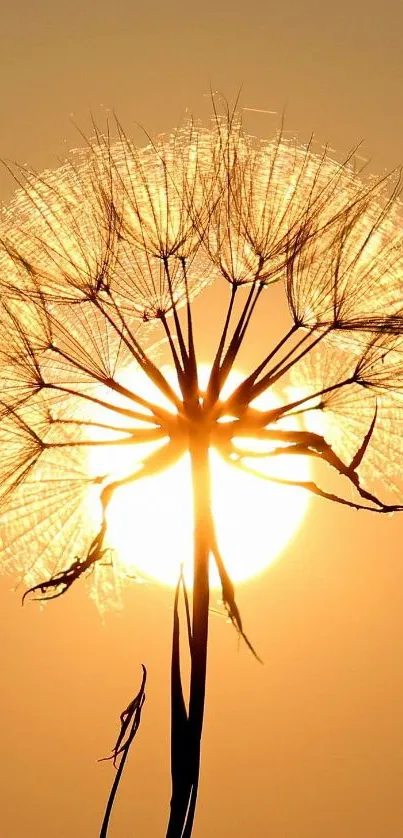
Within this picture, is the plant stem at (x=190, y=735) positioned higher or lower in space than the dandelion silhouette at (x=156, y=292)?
lower

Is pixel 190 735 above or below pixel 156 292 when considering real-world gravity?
below

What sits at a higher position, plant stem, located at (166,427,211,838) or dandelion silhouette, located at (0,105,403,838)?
dandelion silhouette, located at (0,105,403,838)

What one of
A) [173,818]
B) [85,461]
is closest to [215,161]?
[85,461]

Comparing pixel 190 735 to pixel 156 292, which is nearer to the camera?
pixel 190 735

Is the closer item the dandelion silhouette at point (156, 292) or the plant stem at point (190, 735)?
the plant stem at point (190, 735)

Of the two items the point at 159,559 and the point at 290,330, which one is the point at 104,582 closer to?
the point at 159,559

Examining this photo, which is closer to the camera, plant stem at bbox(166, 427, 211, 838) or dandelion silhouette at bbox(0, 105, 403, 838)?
plant stem at bbox(166, 427, 211, 838)

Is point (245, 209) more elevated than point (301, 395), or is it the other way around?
point (245, 209)

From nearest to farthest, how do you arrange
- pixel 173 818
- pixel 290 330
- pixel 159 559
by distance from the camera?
1. pixel 173 818
2. pixel 290 330
3. pixel 159 559
